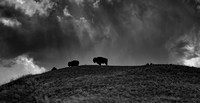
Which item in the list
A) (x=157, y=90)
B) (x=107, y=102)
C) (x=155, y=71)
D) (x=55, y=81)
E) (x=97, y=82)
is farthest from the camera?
(x=155, y=71)

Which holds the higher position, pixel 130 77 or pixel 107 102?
pixel 130 77

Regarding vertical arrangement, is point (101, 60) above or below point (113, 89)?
above

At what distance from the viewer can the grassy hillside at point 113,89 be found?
771 inches

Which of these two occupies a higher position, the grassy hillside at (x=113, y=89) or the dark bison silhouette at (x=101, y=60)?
the dark bison silhouette at (x=101, y=60)

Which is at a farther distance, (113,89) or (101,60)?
(101,60)

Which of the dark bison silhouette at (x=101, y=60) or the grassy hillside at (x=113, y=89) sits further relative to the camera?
the dark bison silhouette at (x=101, y=60)

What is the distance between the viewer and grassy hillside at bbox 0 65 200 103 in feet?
64.3

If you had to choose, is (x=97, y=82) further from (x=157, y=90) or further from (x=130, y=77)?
(x=157, y=90)

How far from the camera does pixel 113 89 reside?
72.1 feet

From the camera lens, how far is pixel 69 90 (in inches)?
888

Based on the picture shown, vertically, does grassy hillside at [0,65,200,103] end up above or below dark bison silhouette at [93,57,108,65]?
below

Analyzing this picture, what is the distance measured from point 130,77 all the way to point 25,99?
1317cm

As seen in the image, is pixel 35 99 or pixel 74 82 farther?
pixel 74 82

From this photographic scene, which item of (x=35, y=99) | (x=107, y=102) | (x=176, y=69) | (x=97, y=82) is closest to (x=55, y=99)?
(x=35, y=99)
